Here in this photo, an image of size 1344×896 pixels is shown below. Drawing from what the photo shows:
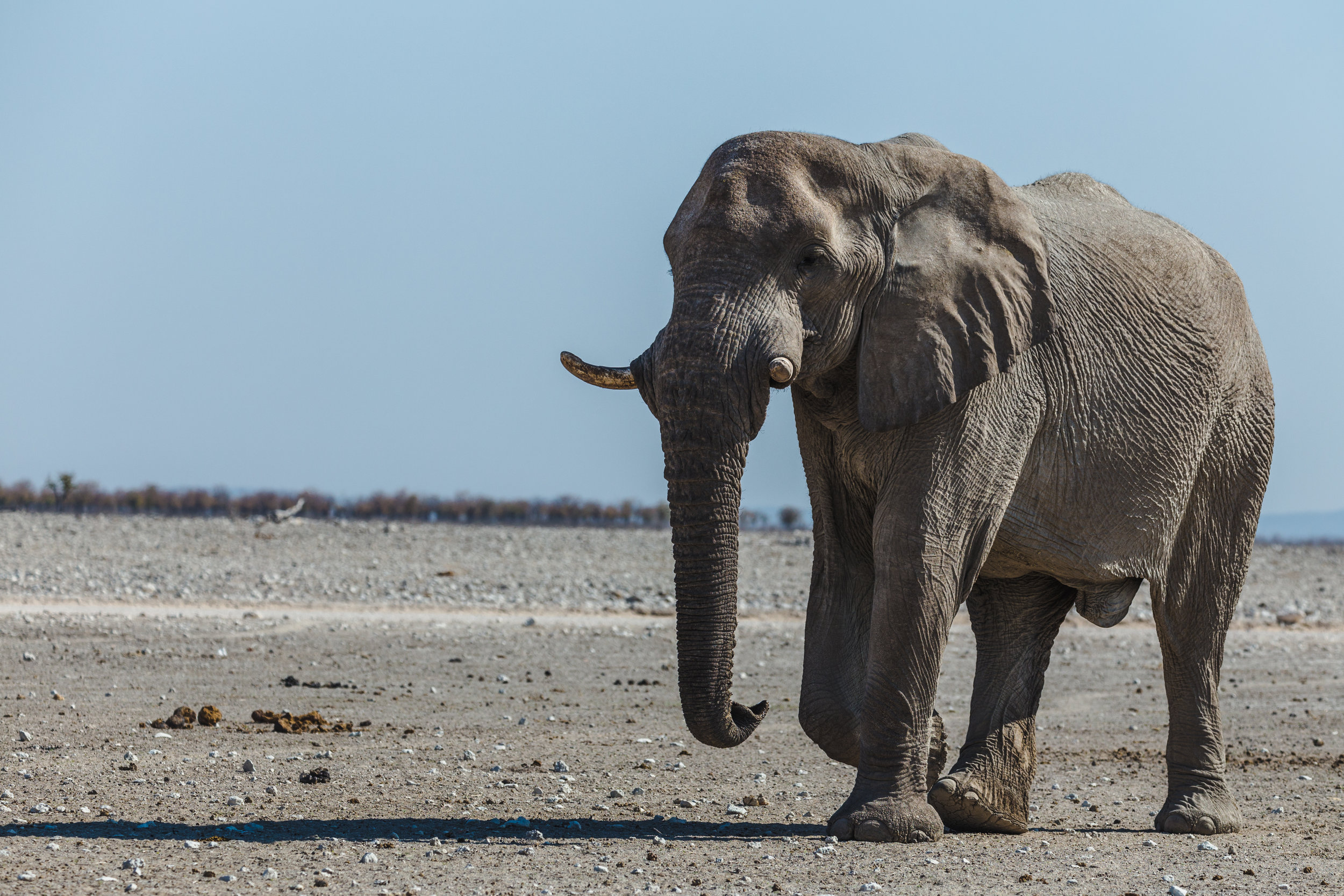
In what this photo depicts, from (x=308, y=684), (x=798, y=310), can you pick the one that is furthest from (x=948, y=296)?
(x=308, y=684)

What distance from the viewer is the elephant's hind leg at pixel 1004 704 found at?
8688 mm

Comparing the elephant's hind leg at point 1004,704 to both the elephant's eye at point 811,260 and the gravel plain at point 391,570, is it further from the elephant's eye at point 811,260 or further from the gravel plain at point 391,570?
the gravel plain at point 391,570

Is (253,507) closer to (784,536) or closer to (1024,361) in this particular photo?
(784,536)

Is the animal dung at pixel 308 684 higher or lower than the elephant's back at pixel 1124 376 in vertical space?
lower

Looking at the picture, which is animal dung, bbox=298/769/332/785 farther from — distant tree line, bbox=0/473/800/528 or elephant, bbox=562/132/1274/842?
distant tree line, bbox=0/473/800/528

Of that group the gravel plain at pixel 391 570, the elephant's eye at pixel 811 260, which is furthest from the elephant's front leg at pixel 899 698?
the gravel plain at pixel 391 570

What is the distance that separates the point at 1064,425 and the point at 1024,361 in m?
0.51

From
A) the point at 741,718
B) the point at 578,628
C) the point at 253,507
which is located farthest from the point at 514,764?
the point at 253,507

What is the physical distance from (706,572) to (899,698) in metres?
1.36

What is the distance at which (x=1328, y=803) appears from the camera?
10.2 meters

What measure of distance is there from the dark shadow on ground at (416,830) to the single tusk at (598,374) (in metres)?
2.54

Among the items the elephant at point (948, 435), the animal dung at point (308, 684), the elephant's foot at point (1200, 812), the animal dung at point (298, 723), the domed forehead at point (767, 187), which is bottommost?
the animal dung at point (308, 684)

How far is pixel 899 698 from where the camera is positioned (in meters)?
7.70

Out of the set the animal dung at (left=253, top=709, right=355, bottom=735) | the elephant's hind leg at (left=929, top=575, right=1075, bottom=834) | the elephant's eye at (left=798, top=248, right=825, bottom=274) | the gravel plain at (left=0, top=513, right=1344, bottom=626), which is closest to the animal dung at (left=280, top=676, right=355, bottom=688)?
the animal dung at (left=253, top=709, right=355, bottom=735)
